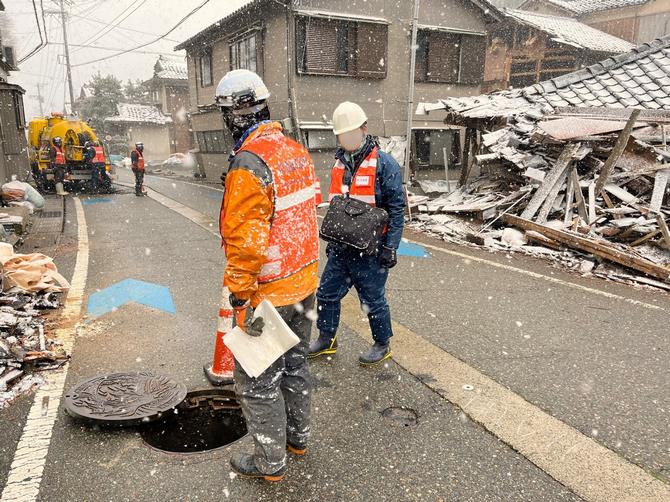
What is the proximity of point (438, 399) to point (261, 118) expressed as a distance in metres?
2.23

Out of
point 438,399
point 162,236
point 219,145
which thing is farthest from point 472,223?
point 219,145

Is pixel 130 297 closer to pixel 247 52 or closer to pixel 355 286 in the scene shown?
pixel 355 286

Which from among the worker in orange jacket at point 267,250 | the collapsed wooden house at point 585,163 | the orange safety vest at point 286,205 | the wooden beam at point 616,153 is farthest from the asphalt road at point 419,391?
the wooden beam at point 616,153

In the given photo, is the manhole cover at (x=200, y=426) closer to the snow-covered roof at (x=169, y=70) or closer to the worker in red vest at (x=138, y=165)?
the worker in red vest at (x=138, y=165)

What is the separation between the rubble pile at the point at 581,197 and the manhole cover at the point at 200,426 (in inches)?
232

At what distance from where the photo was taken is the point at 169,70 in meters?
38.7

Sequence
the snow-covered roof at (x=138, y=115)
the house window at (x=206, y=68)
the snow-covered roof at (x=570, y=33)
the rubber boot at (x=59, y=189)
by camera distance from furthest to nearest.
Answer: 1. the snow-covered roof at (x=138, y=115)
2. the house window at (x=206, y=68)
3. the snow-covered roof at (x=570, y=33)
4. the rubber boot at (x=59, y=189)

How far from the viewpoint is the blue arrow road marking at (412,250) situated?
25.4 feet

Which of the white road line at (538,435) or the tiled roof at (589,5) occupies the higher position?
the tiled roof at (589,5)

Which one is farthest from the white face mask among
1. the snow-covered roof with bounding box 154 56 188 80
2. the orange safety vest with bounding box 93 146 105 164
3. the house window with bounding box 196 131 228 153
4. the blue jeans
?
the snow-covered roof with bounding box 154 56 188 80

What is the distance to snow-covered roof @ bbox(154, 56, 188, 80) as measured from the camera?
123ft

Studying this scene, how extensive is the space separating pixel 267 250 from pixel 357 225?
4.06 ft

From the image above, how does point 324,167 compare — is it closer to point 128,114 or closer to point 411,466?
point 411,466

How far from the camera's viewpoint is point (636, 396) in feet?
11.0
